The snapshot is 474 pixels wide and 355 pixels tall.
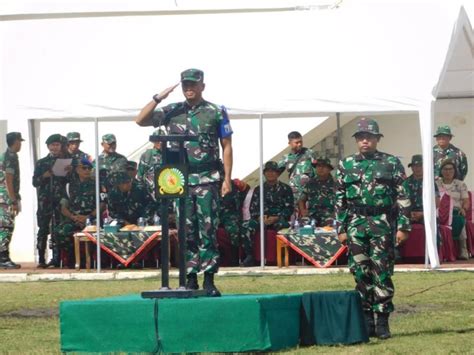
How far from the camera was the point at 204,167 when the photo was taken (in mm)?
11164

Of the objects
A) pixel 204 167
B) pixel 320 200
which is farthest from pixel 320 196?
pixel 204 167

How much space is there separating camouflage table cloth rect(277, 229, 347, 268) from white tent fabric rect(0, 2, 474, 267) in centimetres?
141

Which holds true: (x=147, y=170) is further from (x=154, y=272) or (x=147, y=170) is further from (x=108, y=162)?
(x=154, y=272)

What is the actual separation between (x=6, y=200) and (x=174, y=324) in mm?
11357

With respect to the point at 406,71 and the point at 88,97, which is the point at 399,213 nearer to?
the point at 406,71

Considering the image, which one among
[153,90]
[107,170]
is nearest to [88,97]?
[153,90]

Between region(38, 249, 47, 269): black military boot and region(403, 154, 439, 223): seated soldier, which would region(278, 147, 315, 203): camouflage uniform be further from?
region(38, 249, 47, 269): black military boot

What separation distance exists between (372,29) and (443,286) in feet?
13.6

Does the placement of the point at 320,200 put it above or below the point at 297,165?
below

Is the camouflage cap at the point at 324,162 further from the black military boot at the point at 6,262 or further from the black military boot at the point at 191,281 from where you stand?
the black military boot at the point at 191,281

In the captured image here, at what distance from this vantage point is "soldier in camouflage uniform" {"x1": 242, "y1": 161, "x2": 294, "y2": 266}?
19672 mm

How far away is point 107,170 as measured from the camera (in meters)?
20.6

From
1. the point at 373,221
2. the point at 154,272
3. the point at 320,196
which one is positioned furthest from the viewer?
the point at 320,196

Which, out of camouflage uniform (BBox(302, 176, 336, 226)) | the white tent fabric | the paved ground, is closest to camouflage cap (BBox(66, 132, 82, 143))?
the white tent fabric
